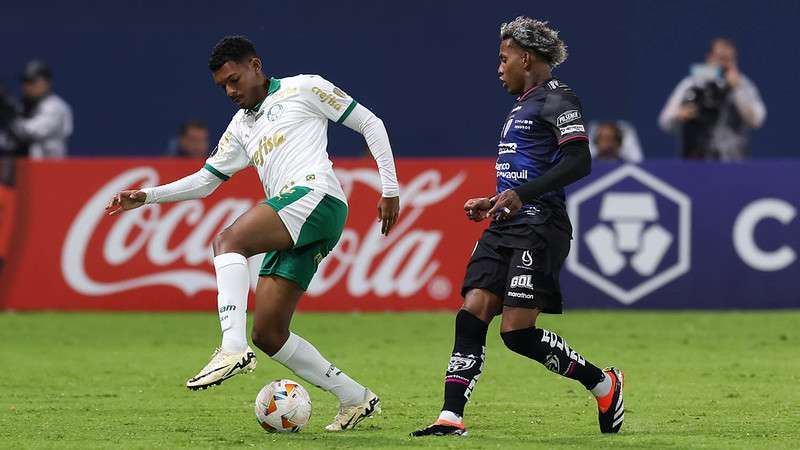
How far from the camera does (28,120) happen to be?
17.5m

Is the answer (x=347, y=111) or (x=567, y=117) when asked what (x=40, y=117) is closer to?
(x=347, y=111)

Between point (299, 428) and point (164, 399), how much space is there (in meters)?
1.75

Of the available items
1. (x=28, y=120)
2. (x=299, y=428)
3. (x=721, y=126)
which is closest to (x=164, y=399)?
(x=299, y=428)

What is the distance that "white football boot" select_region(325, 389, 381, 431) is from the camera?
27.0 feet

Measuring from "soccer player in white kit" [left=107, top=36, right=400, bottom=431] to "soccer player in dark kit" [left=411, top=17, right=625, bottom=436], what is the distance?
64cm

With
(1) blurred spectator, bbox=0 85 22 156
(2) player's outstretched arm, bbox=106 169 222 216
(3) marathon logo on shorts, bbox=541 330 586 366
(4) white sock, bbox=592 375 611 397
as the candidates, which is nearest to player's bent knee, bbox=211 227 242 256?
(2) player's outstretched arm, bbox=106 169 222 216

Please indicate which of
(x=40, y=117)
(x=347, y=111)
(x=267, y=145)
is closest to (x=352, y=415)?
(x=267, y=145)

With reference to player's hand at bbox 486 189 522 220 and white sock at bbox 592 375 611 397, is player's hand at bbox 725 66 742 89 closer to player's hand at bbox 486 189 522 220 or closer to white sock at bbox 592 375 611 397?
white sock at bbox 592 375 611 397

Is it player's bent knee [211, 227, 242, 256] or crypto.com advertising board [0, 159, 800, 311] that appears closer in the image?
player's bent knee [211, 227, 242, 256]

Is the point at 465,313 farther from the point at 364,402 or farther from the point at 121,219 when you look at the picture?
the point at 121,219

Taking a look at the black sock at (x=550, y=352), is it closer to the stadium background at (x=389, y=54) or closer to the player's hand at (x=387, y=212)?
the player's hand at (x=387, y=212)

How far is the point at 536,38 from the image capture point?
7855 mm

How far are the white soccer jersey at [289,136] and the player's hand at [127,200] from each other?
1.46ft

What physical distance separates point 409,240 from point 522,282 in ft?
24.8
